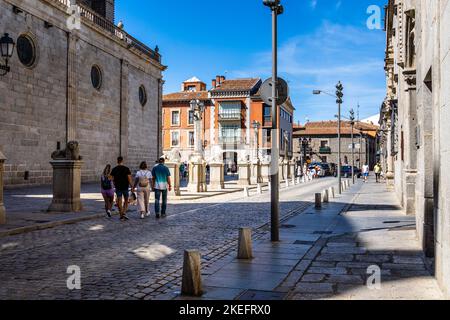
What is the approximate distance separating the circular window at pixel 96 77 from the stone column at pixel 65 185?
16.4 m

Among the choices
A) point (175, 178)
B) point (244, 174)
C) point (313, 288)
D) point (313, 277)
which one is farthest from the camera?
point (244, 174)

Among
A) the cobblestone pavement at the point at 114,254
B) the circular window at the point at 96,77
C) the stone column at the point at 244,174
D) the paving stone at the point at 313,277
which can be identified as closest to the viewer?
the cobblestone pavement at the point at 114,254

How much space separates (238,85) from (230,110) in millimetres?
4008

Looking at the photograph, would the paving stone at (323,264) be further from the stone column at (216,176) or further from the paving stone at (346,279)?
the stone column at (216,176)

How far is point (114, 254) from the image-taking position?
760cm

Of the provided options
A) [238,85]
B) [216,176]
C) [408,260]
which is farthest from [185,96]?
[408,260]

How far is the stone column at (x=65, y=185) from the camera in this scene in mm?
13234

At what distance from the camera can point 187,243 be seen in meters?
8.77

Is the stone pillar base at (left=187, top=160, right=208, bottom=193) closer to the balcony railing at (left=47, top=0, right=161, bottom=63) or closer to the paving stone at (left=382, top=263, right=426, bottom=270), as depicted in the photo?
the balcony railing at (left=47, top=0, right=161, bottom=63)

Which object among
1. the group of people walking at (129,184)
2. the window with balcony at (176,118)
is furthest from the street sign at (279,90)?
the window with balcony at (176,118)

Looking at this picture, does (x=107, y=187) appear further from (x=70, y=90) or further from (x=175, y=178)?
(x=70, y=90)

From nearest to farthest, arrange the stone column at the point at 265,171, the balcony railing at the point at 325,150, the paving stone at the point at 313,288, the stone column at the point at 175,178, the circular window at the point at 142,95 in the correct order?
the paving stone at the point at 313,288, the stone column at the point at 175,178, the circular window at the point at 142,95, the stone column at the point at 265,171, the balcony railing at the point at 325,150

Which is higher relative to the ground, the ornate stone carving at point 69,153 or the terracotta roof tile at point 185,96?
the terracotta roof tile at point 185,96

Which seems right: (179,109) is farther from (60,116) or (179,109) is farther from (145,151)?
(60,116)
